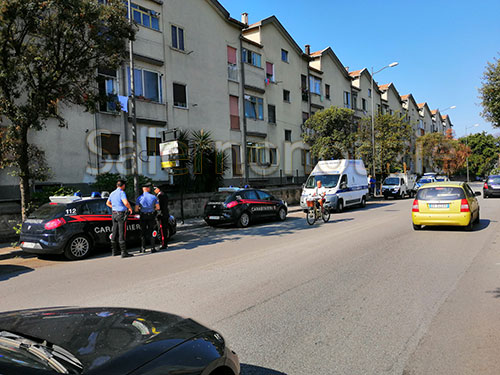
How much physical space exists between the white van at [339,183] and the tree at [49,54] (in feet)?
37.0

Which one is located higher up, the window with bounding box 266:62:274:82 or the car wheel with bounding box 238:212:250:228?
the window with bounding box 266:62:274:82

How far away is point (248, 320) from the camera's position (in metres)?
4.36

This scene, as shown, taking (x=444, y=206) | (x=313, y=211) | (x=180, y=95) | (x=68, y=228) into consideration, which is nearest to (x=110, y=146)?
(x=180, y=95)

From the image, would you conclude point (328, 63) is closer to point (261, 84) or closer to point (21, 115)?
point (261, 84)

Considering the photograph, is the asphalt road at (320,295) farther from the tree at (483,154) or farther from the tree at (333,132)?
the tree at (483,154)

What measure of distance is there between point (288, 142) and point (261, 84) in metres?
5.51

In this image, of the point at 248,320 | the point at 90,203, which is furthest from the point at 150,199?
the point at 248,320

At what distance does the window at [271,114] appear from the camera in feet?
92.6

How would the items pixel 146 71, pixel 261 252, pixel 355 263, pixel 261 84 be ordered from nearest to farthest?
pixel 355 263
pixel 261 252
pixel 146 71
pixel 261 84

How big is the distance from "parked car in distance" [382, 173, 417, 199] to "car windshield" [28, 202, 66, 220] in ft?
80.6

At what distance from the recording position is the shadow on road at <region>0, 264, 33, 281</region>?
7257 millimetres

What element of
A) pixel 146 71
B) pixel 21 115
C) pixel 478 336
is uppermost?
pixel 146 71

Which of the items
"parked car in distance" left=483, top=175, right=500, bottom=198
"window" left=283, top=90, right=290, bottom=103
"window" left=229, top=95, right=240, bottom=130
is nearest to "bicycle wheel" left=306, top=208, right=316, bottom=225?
"window" left=229, top=95, right=240, bottom=130

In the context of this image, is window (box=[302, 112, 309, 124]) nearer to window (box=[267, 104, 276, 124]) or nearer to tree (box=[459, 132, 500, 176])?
window (box=[267, 104, 276, 124])
